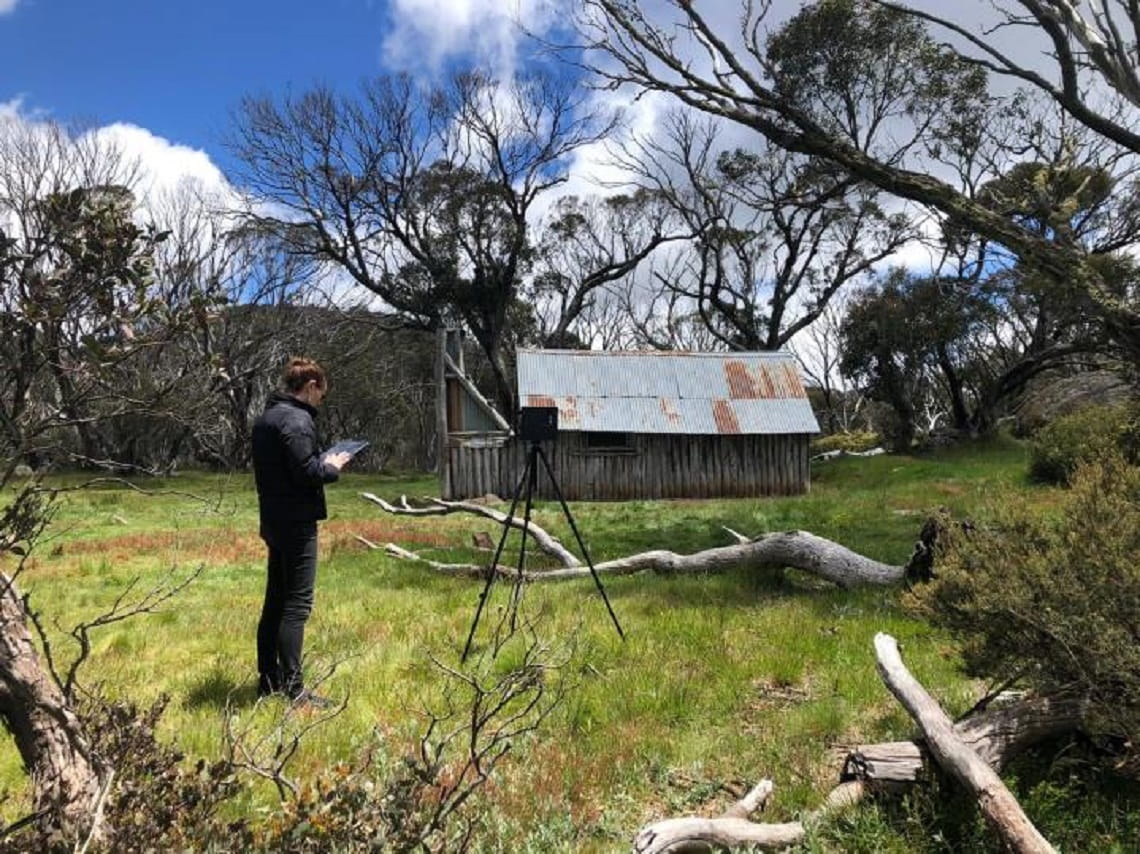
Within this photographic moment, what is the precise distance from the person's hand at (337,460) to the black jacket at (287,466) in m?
0.04

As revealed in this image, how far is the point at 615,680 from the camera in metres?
5.07

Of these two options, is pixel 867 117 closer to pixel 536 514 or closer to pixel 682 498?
pixel 682 498

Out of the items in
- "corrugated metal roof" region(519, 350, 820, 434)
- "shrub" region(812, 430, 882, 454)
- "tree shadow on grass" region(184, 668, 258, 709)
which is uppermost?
"corrugated metal roof" region(519, 350, 820, 434)

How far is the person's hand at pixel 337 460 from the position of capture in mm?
4809

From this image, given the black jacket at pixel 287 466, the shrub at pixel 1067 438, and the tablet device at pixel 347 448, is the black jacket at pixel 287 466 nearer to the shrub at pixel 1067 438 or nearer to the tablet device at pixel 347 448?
the tablet device at pixel 347 448

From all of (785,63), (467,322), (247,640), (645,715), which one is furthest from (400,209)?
(645,715)

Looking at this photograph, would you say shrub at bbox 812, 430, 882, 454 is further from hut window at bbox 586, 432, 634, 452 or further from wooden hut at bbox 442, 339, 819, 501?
hut window at bbox 586, 432, 634, 452

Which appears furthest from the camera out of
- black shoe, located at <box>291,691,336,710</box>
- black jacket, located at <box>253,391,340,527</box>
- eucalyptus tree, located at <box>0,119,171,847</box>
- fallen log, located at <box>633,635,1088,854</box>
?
black jacket, located at <box>253,391,340,527</box>

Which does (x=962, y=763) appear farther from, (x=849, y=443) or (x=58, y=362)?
(x=849, y=443)

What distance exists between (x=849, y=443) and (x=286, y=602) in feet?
103

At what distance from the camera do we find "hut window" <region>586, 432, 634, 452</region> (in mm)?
21344

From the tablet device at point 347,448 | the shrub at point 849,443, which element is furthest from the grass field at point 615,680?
the shrub at point 849,443

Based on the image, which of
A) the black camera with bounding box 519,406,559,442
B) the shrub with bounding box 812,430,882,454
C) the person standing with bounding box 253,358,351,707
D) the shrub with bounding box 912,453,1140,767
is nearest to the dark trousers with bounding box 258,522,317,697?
the person standing with bounding box 253,358,351,707

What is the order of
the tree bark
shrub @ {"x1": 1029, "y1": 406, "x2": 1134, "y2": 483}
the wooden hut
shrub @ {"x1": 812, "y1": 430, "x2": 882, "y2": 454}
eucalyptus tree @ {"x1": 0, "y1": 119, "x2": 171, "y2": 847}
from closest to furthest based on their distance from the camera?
eucalyptus tree @ {"x1": 0, "y1": 119, "x2": 171, "y2": 847}
the tree bark
shrub @ {"x1": 1029, "y1": 406, "x2": 1134, "y2": 483}
the wooden hut
shrub @ {"x1": 812, "y1": 430, "x2": 882, "y2": 454}
